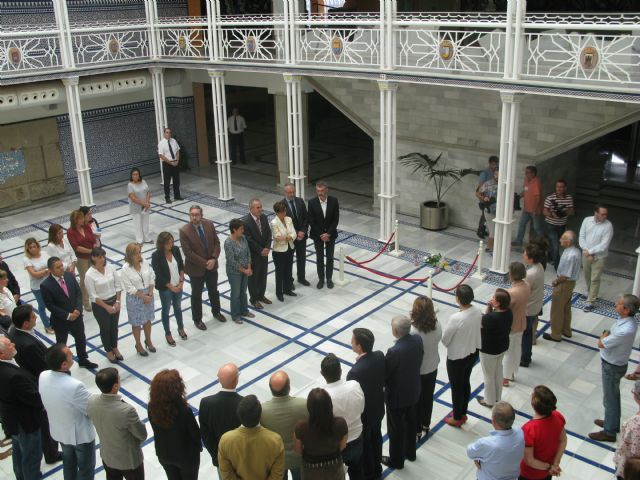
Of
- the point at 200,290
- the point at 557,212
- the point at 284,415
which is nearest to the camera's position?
the point at 284,415

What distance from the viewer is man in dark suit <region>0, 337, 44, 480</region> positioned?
16.9 feet

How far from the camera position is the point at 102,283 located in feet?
23.6

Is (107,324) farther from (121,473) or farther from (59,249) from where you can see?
(121,473)

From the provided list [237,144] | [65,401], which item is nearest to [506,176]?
[65,401]

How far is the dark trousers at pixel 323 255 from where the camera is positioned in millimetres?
9523

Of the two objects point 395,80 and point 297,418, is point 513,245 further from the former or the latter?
point 297,418

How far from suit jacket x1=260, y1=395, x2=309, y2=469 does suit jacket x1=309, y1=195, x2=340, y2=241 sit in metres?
5.03

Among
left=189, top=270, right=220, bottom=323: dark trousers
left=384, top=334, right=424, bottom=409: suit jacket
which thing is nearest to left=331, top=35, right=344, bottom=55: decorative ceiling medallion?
left=189, top=270, right=220, bottom=323: dark trousers

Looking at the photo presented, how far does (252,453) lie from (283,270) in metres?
5.27

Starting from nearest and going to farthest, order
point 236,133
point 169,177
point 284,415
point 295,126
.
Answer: point 284,415
point 295,126
point 169,177
point 236,133

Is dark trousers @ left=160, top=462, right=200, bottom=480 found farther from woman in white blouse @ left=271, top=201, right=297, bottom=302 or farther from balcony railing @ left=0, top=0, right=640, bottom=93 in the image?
balcony railing @ left=0, top=0, right=640, bottom=93

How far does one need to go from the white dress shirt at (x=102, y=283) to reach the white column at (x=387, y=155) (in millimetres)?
5113

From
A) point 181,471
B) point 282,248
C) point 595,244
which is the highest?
point 595,244

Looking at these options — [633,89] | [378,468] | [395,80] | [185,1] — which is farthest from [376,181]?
[378,468]
